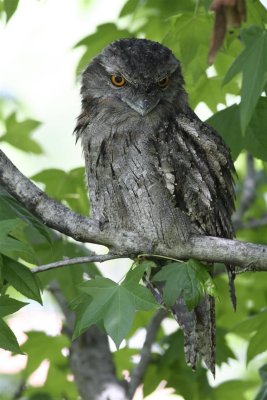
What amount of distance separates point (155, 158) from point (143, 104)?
0.26 m

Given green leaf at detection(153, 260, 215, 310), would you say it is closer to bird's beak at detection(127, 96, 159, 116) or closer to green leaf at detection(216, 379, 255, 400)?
bird's beak at detection(127, 96, 159, 116)

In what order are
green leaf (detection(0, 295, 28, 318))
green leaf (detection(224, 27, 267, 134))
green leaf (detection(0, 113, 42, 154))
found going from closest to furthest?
green leaf (detection(224, 27, 267, 134)) < green leaf (detection(0, 295, 28, 318)) < green leaf (detection(0, 113, 42, 154))

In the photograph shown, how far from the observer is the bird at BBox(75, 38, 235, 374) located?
2.77m

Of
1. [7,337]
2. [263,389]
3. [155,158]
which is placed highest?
[155,158]

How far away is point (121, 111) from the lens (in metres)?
2.99

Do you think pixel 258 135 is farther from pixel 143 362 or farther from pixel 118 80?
pixel 143 362

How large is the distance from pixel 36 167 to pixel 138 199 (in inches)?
167

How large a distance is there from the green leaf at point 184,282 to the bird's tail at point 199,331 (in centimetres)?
86

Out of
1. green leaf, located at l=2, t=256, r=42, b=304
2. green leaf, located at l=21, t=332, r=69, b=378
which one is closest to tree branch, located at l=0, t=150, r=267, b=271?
green leaf, located at l=2, t=256, r=42, b=304

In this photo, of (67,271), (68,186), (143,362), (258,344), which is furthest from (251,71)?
(143,362)

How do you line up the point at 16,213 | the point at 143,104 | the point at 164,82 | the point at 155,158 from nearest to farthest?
the point at 16,213
the point at 155,158
the point at 143,104
the point at 164,82

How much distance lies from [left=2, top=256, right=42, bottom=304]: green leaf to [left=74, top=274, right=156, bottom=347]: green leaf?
6.6 inches

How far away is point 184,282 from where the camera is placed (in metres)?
2.17

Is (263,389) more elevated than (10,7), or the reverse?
(10,7)
